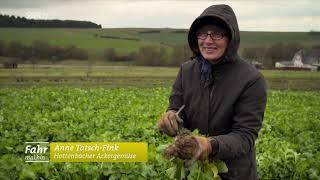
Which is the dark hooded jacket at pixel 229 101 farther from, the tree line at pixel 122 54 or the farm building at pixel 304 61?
the farm building at pixel 304 61

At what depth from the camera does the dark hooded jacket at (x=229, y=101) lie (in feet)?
10.5

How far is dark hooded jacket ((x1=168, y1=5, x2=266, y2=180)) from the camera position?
3201 millimetres

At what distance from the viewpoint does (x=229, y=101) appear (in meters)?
3.25

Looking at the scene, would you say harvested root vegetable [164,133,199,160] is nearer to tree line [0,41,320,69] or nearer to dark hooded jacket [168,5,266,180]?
dark hooded jacket [168,5,266,180]

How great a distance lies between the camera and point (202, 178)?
3.13 metres

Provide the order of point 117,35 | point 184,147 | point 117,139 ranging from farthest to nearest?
point 117,35, point 117,139, point 184,147

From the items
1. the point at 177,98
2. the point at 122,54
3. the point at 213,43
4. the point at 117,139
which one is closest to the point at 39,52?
the point at 122,54

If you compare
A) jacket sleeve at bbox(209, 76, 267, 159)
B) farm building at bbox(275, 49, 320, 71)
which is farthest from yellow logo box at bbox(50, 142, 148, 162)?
farm building at bbox(275, 49, 320, 71)

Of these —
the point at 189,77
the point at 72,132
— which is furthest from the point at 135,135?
the point at 189,77

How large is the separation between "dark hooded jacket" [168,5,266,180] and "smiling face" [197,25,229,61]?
0.14 ft

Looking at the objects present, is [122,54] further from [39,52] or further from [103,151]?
[103,151]

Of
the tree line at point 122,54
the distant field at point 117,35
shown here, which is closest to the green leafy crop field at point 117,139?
the tree line at point 122,54

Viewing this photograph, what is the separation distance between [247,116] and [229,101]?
0.16 m

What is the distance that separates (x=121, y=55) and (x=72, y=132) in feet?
224
